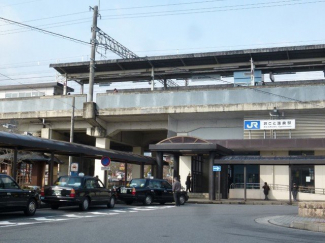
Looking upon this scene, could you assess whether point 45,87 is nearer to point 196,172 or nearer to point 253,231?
point 196,172

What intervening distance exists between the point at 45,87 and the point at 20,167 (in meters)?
11.8

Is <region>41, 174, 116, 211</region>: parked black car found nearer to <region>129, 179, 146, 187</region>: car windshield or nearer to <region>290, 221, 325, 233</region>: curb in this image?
<region>129, 179, 146, 187</region>: car windshield

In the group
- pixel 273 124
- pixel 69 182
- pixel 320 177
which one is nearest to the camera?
pixel 69 182

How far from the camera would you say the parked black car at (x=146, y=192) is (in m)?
26.2

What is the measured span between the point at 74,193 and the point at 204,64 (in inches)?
1002

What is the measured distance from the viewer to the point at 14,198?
16172mm

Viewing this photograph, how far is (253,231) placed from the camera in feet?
44.7

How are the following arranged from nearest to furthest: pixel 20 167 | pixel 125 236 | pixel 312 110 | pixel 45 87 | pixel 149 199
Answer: pixel 125 236
pixel 149 199
pixel 312 110
pixel 20 167
pixel 45 87

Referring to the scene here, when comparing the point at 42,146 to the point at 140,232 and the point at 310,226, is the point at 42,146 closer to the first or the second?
the point at 140,232

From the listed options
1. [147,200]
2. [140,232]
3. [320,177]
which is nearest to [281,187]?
[320,177]

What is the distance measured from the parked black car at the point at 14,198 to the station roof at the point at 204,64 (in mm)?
26615

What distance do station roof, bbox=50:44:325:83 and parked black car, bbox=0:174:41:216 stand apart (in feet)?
87.3

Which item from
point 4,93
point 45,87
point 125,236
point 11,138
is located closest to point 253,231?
point 125,236

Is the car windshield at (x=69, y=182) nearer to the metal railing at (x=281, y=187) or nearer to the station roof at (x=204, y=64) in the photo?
the metal railing at (x=281, y=187)
